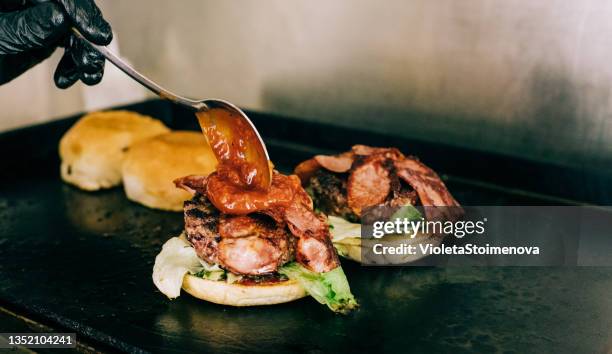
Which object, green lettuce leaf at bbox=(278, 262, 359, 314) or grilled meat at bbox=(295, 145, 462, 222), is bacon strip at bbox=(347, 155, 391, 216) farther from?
green lettuce leaf at bbox=(278, 262, 359, 314)

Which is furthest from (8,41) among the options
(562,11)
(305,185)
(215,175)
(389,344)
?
(562,11)

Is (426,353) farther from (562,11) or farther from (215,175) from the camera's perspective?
(562,11)

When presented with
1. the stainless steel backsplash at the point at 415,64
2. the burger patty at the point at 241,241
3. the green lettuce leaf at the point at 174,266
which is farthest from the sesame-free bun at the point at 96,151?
the burger patty at the point at 241,241

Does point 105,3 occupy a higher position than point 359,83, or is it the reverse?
point 105,3

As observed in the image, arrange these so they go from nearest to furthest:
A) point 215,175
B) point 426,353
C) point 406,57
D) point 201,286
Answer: point 426,353 < point 201,286 < point 215,175 < point 406,57

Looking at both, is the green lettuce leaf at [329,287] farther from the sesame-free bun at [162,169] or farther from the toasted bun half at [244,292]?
the sesame-free bun at [162,169]

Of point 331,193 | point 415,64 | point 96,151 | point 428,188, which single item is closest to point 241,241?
point 331,193

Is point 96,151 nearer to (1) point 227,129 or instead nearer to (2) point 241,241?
(1) point 227,129
